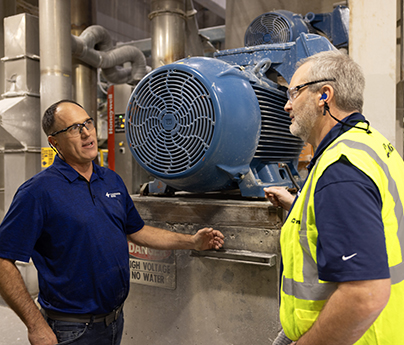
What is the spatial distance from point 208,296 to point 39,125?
2847mm

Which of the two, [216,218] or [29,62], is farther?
[29,62]

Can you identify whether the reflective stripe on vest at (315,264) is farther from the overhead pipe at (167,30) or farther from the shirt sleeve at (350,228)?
the overhead pipe at (167,30)

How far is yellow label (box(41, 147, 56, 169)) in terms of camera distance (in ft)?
11.5

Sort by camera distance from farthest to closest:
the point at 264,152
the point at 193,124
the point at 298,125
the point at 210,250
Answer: the point at 264,152
the point at 210,250
the point at 193,124
the point at 298,125

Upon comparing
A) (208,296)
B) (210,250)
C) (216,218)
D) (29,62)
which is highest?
(29,62)

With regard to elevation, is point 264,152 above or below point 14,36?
below

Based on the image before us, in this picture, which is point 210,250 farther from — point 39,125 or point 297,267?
point 39,125

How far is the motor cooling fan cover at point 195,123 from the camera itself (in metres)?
1.57

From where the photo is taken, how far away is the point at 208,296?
176 cm

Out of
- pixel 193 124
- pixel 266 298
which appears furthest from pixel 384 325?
pixel 193 124

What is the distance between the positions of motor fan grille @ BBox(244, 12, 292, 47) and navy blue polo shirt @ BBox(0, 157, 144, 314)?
1869mm

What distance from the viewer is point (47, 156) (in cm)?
352

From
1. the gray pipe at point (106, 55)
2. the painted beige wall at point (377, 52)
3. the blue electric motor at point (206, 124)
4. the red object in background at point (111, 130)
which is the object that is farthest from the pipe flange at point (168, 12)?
the blue electric motor at point (206, 124)

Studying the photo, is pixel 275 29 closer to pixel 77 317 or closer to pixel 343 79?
pixel 343 79
